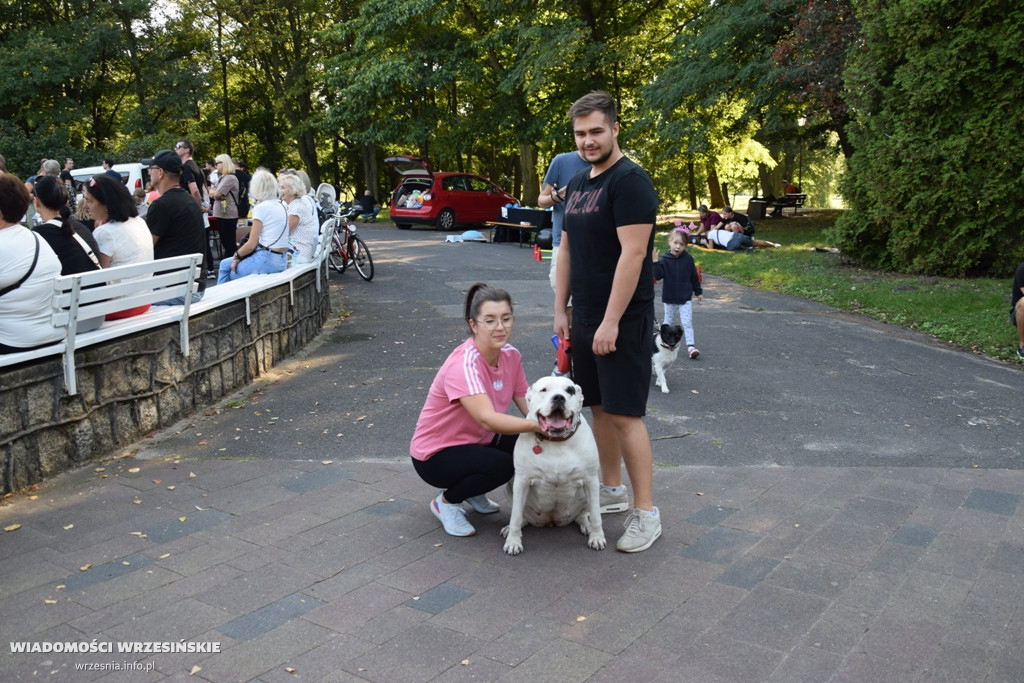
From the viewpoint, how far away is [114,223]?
6641mm

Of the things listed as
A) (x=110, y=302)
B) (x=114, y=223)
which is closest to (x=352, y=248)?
(x=114, y=223)

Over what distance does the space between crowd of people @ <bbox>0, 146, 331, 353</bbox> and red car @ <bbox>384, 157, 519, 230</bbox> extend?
508 inches

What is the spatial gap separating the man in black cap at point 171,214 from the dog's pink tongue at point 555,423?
15.4 ft

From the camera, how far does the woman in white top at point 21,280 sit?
4.95 meters

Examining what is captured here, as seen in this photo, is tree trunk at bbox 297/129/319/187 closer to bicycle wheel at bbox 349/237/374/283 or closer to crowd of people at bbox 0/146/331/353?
bicycle wheel at bbox 349/237/374/283

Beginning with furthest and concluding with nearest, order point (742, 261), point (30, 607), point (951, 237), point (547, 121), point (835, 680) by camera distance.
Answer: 1. point (547, 121)
2. point (742, 261)
3. point (951, 237)
4. point (30, 607)
5. point (835, 680)

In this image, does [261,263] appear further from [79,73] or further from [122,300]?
[79,73]

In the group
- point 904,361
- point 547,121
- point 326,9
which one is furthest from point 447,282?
point 326,9

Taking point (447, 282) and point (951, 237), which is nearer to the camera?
point (951, 237)

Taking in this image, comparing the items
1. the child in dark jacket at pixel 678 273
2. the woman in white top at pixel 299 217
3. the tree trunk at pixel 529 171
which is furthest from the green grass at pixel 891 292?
the tree trunk at pixel 529 171

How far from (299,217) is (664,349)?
16.0 feet

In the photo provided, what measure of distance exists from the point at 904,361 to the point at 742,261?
7.87 m

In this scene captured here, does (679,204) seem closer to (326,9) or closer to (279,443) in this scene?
(326,9)

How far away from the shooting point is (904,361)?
859 cm
